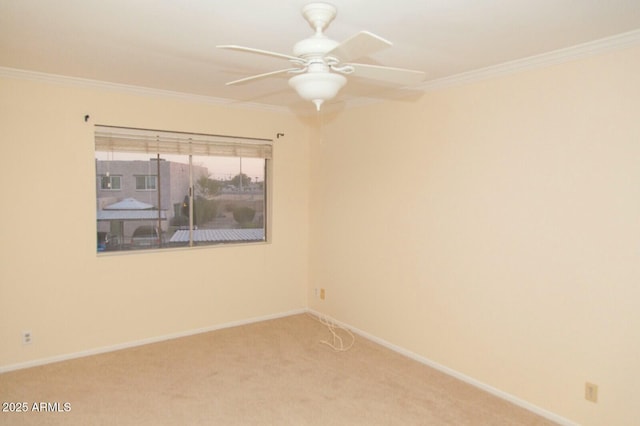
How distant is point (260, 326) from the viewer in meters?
4.50

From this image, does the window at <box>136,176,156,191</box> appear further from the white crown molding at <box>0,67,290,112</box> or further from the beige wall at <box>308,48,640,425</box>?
the beige wall at <box>308,48,640,425</box>

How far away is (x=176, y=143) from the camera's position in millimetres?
4043

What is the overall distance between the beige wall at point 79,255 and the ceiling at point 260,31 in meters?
0.46

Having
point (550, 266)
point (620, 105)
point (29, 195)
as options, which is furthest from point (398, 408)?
point (29, 195)

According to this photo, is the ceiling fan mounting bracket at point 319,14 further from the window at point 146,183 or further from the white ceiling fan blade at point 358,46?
the window at point 146,183

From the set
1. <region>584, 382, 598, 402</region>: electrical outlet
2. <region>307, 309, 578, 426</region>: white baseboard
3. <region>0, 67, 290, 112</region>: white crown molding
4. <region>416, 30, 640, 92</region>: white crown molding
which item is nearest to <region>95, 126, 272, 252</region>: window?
<region>0, 67, 290, 112</region>: white crown molding

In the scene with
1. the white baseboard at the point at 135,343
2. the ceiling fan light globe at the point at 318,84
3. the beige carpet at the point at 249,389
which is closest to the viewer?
the ceiling fan light globe at the point at 318,84

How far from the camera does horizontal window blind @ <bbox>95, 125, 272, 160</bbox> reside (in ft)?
12.1

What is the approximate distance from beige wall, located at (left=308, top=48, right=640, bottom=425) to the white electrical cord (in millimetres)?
230

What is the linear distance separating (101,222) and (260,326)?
6.24 feet

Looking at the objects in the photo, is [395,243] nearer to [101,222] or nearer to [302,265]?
[302,265]

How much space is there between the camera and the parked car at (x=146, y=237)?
158 inches

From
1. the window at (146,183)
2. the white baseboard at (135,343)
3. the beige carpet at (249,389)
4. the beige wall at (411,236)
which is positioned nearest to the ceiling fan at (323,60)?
the beige wall at (411,236)

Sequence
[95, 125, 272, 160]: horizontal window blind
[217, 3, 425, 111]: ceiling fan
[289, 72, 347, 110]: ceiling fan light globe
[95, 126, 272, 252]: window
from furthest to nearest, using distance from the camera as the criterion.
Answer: [95, 126, 272, 252]: window
[95, 125, 272, 160]: horizontal window blind
[289, 72, 347, 110]: ceiling fan light globe
[217, 3, 425, 111]: ceiling fan
